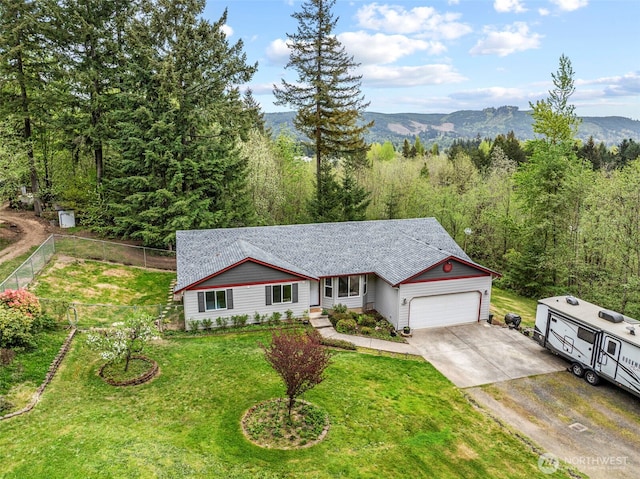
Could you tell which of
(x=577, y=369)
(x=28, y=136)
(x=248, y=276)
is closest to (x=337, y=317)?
(x=248, y=276)

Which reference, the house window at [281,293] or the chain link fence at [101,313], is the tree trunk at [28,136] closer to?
the chain link fence at [101,313]

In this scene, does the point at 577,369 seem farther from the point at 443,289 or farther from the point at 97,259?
the point at 97,259

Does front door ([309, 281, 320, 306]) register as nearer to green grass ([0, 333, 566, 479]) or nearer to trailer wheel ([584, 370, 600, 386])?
green grass ([0, 333, 566, 479])

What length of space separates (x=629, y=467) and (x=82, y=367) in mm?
17752

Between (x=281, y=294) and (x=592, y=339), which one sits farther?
(x=281, y=294)

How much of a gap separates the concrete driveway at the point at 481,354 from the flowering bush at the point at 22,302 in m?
15.6

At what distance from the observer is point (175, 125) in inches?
1115

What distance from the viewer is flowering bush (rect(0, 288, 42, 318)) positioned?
50.3 feet

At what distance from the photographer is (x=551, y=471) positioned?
1145cm

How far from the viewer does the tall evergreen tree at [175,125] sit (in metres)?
27.0

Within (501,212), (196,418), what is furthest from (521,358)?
(501,212)

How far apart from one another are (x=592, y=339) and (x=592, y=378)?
4.99 feet

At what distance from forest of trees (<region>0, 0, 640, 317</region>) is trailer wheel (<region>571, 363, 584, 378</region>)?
29.4 ft

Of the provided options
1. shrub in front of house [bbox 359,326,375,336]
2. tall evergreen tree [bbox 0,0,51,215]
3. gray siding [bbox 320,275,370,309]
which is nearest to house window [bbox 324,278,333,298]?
gray siding [bbox 320,275,370,309]
